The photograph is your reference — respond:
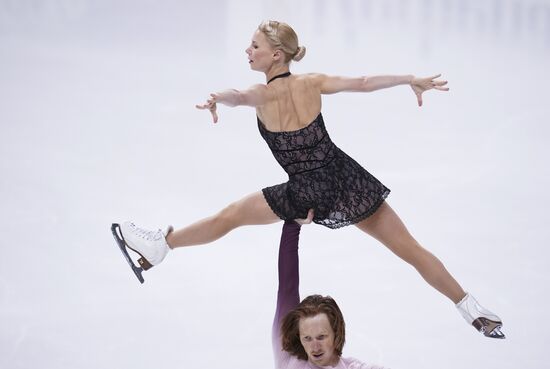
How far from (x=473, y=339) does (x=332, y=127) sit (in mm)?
2851

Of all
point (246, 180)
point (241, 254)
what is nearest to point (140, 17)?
point (246, 180)

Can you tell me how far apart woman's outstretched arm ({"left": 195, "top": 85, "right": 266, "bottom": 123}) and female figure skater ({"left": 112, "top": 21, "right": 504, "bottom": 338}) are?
0.04 ft

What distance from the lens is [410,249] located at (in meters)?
4.04

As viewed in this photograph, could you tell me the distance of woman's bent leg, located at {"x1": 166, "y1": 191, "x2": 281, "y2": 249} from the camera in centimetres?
409

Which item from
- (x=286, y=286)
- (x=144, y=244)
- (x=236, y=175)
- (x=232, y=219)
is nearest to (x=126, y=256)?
(x=144, y=244)

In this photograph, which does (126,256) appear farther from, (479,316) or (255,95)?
(479,316)

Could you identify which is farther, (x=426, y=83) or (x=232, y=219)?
(x=232, y=219)

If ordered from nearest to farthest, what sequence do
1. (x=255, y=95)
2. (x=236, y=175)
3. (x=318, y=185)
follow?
1. (x=255, y=95)
2. (x=318, y=185)
3. (x=236, y=175)

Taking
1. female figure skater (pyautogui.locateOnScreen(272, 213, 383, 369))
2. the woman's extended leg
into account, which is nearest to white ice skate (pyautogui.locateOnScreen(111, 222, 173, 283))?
female figure skater (pyautogui.locateOnScreen(272, 213, 383, 369))

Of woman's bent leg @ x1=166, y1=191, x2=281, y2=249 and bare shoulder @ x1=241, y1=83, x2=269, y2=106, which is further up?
bare shoulder @ x1=241, y1=83, x2=269, y2=106

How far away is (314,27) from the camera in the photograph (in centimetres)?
901

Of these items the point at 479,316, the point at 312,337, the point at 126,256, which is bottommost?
the point at 312,337

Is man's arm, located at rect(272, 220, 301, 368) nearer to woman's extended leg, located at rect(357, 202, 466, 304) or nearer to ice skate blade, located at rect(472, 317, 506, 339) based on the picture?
woman's extended leg, located at rect(357, 202, 466, 304)

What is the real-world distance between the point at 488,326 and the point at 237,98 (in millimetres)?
1545
